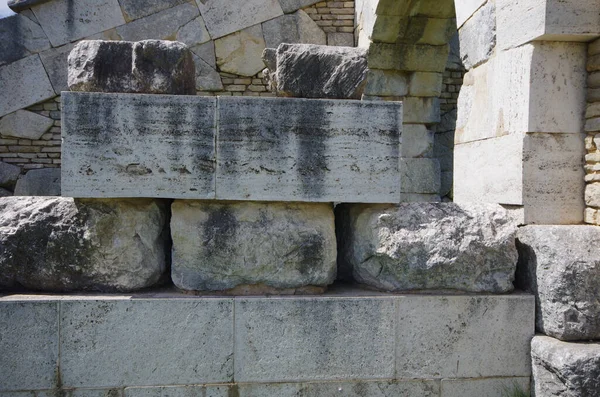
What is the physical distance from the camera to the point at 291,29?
7672mm

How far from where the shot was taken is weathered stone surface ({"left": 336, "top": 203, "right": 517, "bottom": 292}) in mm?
2613

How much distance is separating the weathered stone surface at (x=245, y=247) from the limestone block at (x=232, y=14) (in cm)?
553

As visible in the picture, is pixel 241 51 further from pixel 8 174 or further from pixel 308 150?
pixel 308 150

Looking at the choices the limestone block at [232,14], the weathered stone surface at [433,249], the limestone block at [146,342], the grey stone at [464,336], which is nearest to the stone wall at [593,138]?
the weathered stone surface at [433,249]

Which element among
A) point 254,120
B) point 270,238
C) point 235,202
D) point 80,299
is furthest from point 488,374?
point 80,299

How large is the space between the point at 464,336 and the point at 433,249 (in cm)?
46

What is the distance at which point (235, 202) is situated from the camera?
8.55 ft

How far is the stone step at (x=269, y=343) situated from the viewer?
2.45 m

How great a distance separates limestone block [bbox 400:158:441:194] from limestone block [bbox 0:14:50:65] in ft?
17.4

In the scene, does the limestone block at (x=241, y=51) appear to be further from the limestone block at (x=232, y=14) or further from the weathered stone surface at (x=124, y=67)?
the weathered stone surface at (x=124, y=67)

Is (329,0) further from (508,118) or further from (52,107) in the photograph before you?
(508,118)

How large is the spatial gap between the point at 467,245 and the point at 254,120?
1.22 metres

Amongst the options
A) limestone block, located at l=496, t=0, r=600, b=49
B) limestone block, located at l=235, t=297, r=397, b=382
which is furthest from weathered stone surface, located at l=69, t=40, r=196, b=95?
limestone block, located at l=496, t=0, r=600, b=49

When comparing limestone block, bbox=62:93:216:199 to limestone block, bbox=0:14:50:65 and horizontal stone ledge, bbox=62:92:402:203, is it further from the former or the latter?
limestone block, bbox=0:14:50:65
